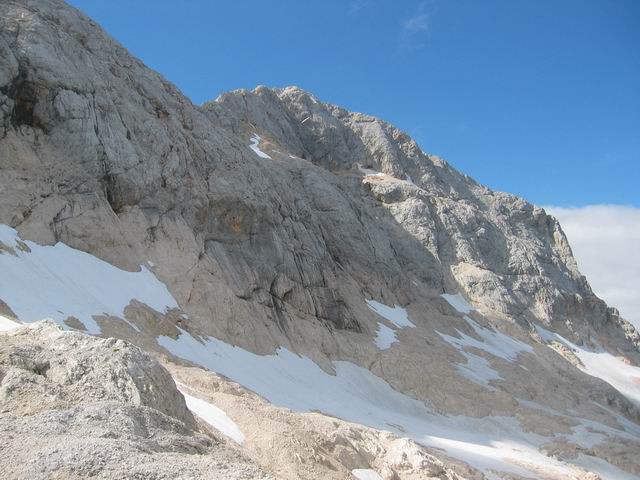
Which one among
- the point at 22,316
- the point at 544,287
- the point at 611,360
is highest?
the point at 544,287

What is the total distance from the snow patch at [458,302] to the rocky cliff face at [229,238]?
39 cm

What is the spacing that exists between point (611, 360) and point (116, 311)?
77.6 metres

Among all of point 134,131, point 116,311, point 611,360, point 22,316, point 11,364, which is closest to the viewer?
point 11,364

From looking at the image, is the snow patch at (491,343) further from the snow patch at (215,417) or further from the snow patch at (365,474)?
the snow patch at (215,417)

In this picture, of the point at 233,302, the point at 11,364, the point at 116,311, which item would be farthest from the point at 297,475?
the point at 233,302

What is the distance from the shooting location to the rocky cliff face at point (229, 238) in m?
33.8

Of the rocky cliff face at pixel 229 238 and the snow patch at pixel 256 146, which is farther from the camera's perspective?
the snow patch at pixel 256 146

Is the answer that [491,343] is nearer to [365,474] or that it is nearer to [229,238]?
[229,238]

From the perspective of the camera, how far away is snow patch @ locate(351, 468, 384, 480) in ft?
51.4

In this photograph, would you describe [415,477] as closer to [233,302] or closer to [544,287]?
[233,302]

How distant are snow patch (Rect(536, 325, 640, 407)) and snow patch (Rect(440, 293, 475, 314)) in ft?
43.2

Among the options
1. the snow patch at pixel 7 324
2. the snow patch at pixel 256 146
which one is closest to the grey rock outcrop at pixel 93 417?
the snow patch at pixel 7 324

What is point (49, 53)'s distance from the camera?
38312 millimetres

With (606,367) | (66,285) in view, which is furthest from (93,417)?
(606,367)
